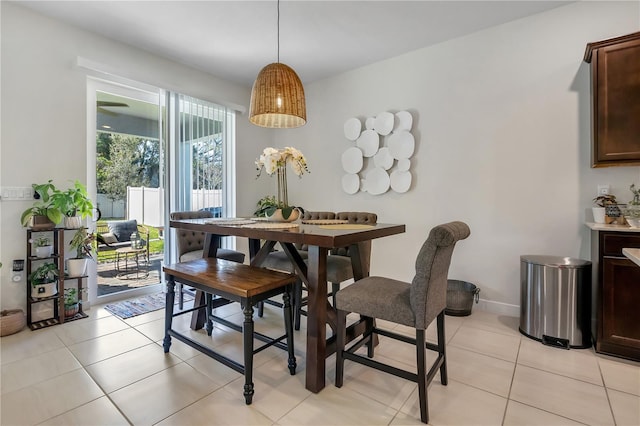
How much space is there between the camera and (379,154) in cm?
364

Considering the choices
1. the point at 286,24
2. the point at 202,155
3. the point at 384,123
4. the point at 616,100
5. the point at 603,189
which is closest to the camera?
the point at 616,100

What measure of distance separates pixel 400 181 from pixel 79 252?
332 cm

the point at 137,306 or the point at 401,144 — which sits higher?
the point at 401,144

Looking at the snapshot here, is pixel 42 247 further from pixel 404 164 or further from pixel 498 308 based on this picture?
pixel 498 308

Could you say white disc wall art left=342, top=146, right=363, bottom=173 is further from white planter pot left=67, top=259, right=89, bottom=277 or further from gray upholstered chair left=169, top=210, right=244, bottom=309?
white planter pot left=67, top=259, right=89, bottom=277

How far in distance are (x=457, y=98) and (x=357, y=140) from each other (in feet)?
3.92

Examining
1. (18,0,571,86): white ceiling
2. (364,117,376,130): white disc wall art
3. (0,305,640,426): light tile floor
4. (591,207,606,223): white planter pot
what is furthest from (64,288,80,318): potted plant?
(591,207,606,223): white planter pot

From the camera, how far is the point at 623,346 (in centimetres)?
208

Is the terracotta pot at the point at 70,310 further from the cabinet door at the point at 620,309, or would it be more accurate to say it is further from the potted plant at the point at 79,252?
the cabinet door at the point at 620,309

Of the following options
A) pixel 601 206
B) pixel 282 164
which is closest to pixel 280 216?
pixel 282 164

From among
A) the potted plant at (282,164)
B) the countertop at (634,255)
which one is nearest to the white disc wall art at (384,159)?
the potted plant at (282,164)

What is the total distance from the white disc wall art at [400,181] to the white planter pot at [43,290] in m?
3.46

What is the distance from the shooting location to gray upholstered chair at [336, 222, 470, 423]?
1.49m

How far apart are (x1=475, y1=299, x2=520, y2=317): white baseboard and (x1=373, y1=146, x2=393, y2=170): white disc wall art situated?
5.71 feet
